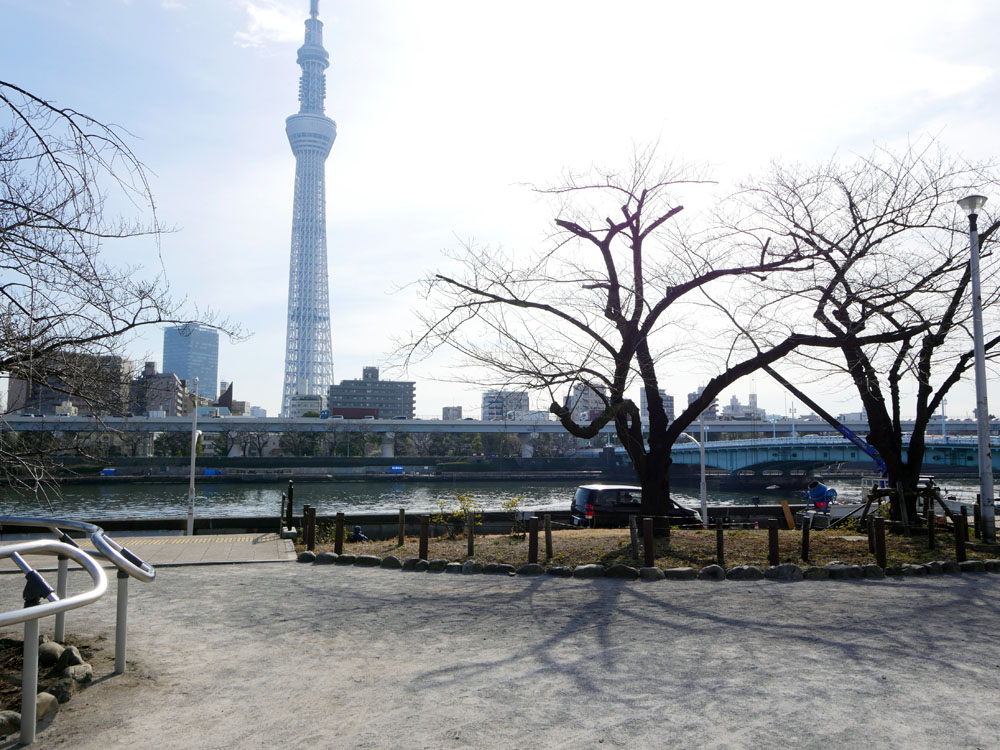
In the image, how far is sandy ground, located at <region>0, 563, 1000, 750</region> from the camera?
5031 millimetres

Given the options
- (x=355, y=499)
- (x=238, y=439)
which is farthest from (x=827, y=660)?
(x=238, y=439)

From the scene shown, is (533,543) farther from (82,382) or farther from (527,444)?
(527,444)

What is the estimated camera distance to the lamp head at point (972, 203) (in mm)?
14641

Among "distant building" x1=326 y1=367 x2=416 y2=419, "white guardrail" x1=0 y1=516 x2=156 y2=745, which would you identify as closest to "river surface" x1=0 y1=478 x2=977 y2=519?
"white guardrail" x1=0 y1=516 x2=156 y2=745

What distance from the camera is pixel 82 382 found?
6586 millimetres

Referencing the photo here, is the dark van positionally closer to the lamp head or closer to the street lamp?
the street lamp

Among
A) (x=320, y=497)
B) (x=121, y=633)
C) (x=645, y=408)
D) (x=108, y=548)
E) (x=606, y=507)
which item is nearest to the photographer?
(x=108, y=548)

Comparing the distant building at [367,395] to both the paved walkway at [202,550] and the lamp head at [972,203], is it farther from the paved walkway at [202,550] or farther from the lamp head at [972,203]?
the lamp head at [972,203]

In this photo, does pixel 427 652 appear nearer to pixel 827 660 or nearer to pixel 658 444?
pixel 827 660

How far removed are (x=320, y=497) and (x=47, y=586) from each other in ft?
178

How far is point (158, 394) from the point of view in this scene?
9.45 m

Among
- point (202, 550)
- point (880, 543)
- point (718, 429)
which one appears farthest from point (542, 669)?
point (718, 429)

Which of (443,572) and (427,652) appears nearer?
(427,652)

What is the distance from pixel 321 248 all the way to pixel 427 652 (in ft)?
635
